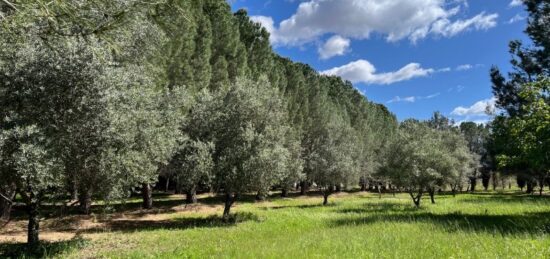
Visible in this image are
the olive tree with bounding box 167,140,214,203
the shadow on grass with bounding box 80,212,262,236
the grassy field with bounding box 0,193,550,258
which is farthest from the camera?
the olive tree with bounding box 167,140,214,203

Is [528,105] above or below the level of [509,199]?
above

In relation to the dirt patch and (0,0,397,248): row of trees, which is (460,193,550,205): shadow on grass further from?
the dirt patch

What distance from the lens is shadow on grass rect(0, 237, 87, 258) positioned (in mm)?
15531

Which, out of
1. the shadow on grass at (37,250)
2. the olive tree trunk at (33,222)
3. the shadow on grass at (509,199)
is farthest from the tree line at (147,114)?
the shadow on grass at (509,199)

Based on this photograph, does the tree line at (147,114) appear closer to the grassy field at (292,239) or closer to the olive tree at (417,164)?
the olive tree at (417,164)

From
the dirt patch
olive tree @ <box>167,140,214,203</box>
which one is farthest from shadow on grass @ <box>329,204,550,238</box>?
the dirt patch

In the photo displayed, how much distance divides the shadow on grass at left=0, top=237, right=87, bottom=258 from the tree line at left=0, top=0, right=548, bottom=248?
3.18ft

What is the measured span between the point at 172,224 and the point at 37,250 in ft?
37.0

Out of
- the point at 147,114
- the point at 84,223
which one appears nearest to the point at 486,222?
the point at 147,114

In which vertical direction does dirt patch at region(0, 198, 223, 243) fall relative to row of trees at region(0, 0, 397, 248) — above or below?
A: below

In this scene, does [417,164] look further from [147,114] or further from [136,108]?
[136,108]

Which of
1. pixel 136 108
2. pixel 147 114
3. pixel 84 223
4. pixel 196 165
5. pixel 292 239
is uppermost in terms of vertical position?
pixel 136 108

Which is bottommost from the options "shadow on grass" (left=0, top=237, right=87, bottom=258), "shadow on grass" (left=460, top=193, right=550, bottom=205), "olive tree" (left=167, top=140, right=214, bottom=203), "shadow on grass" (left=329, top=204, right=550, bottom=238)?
"shadow on grass" (left=460, top=193, right=550, bottom=205)

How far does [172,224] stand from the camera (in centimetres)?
2703
